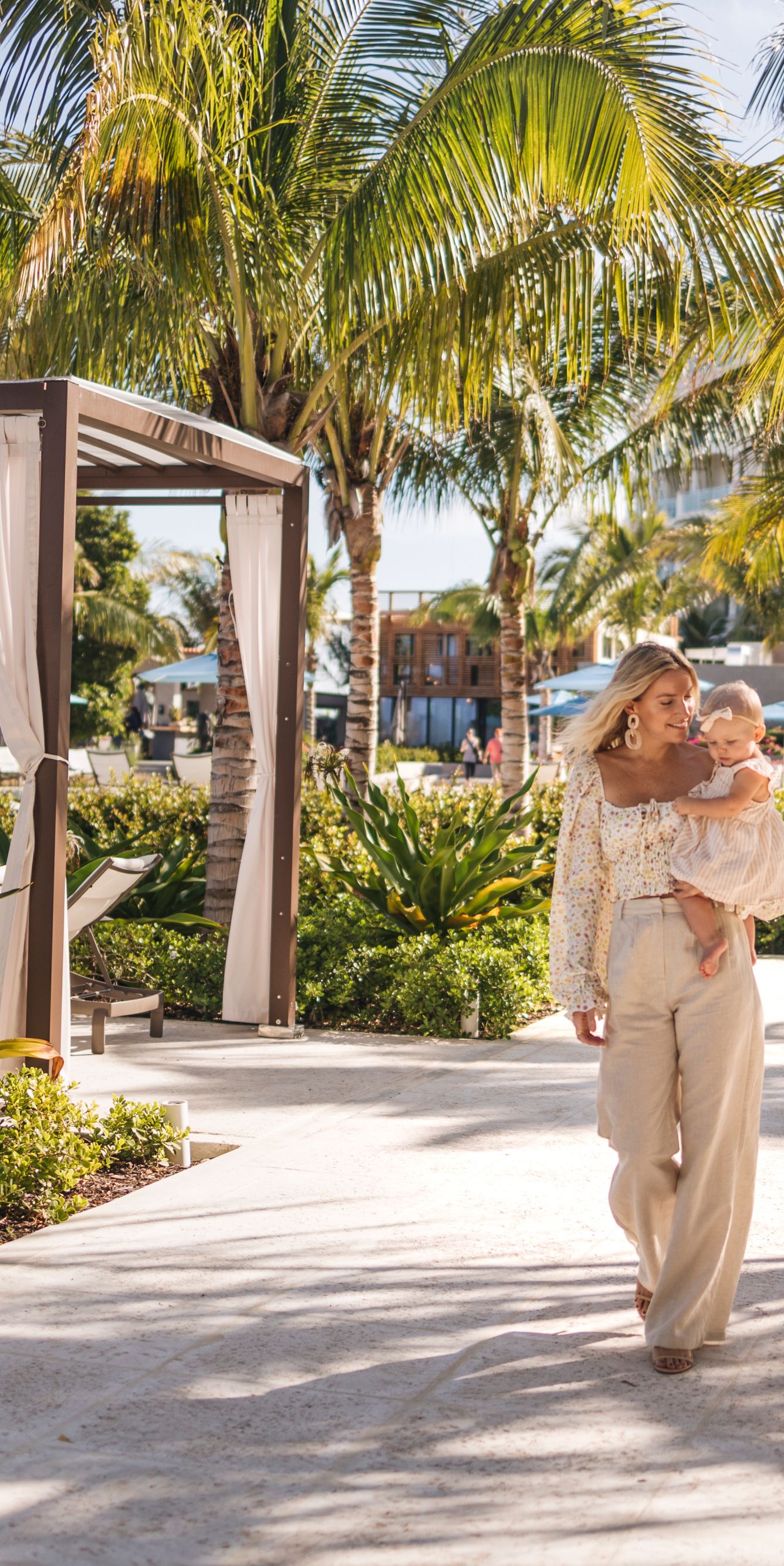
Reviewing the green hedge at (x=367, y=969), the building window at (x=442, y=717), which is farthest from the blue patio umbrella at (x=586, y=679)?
the building window at (x=442, y=717)

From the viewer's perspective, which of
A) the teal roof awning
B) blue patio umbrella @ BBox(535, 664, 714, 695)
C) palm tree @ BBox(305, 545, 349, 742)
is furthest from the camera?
palm tree @ BBox(305, 545, 349, 742)

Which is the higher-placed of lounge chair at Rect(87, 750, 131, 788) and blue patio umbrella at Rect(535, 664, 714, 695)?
blue patio umbrella at Rect(535, 664, 714, 695)

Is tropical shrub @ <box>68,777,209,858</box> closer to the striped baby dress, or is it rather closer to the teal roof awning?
the striped baby dress

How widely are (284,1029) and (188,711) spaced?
182 feet

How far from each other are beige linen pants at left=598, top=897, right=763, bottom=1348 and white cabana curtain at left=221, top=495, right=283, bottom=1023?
4.09 m

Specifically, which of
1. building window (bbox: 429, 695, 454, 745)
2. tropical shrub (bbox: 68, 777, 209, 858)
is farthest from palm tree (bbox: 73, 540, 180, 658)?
building window (bbox: 429, 695, 454, 745)

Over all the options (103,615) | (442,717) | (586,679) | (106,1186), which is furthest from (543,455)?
(442,717)

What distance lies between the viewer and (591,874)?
12.6ft

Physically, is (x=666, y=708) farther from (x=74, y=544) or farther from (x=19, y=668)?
(x=19, y=668)

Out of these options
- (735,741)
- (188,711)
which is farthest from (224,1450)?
(188,711)

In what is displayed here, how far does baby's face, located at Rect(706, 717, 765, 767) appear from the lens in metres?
3.59

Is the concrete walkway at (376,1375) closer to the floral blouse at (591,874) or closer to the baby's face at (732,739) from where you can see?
the floral blouse at (591,874)

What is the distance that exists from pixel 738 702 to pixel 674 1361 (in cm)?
157

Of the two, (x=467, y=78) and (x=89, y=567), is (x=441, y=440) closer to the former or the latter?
(x=467, y=78)
